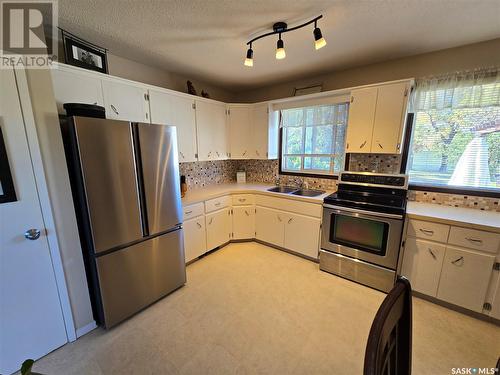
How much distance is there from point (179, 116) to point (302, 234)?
7.20 feet

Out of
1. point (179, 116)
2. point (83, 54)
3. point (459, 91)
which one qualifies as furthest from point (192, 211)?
point (459, 91)

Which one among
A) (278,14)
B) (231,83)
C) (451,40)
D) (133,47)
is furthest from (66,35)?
(451,40)

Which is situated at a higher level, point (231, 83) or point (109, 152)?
point (231, 83)

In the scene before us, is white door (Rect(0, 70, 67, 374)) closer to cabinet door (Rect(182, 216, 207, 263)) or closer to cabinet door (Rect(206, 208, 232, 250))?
cabinet door (Rect(182, 216, 207, 263))

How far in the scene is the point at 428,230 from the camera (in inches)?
76.4

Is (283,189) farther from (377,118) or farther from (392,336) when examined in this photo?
(392,336)

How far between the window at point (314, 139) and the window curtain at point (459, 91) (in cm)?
77

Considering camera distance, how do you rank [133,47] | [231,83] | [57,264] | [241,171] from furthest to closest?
1. [241,171]
2. [231,83]
3. [133,47]
4. [57,264]

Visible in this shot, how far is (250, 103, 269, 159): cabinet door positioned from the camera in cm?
323

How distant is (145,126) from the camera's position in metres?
1.78

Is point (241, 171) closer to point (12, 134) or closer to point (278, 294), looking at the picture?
point (278, 294)

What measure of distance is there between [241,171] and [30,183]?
110 inches

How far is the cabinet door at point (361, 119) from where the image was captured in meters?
2.38

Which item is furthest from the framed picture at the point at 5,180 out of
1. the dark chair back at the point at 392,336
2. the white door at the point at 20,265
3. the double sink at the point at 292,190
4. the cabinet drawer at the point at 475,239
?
the cabinet drawer at the point at 475,239
